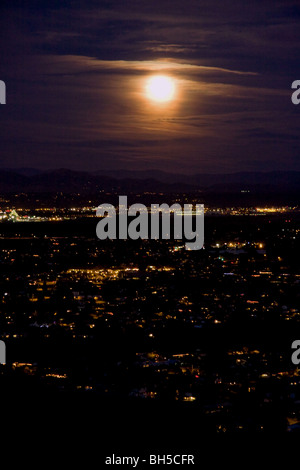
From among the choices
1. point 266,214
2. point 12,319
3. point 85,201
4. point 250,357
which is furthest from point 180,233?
point 250,357

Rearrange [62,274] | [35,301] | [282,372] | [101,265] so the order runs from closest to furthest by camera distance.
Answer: [282,372] → [35,301] → [62,274] → [101,265]

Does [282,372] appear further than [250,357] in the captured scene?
No

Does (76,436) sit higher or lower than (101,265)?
lower

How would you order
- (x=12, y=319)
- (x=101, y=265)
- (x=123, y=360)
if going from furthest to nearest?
1. (x=101, y=265)
2. (x=12, y=319)
3. (x=123, y=360)

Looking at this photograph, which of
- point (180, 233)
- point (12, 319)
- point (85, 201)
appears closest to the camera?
point (12, 319)

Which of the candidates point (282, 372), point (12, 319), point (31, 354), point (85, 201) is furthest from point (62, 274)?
point (85, 201)

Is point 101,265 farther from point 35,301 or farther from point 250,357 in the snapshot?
point 250,357
